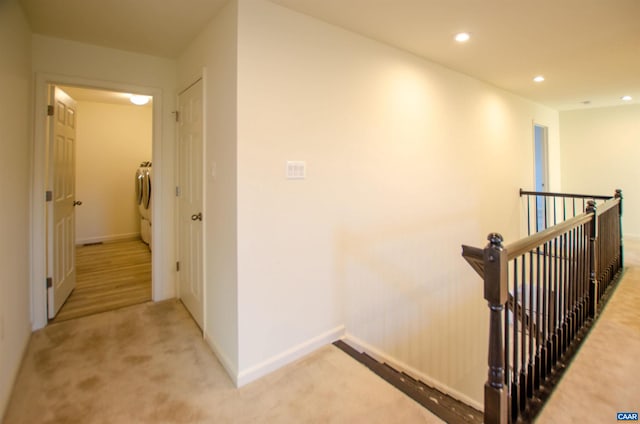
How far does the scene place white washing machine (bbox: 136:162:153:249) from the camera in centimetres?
523

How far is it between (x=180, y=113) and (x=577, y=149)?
6.96 metres

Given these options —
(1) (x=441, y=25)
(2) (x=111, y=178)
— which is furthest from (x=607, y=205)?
(2) (x=111, y=178)

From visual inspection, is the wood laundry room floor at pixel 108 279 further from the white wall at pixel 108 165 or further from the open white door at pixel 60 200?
the white wall at pixel 108 165

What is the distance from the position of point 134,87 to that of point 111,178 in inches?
146

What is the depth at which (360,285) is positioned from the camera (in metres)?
2.72

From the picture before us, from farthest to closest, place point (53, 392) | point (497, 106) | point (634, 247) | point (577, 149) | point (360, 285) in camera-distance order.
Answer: point (577, 149), point (634, 247), point (497, 106), point (360, 285), point (53, 392)

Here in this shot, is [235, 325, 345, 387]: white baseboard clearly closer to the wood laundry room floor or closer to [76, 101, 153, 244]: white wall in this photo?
the wood laundry room floor

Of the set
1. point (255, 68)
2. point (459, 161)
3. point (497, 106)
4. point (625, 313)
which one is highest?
point (497, 106)

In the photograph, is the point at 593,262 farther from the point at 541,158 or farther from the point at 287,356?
the point at 541,158

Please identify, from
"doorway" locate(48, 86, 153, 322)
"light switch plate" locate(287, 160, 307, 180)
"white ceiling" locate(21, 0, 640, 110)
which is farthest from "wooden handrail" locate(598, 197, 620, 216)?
Answer: "doorway" locate(48, 86, 153, 322)

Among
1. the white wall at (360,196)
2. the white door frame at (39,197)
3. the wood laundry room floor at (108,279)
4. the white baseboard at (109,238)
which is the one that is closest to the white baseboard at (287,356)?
the white wall at (360,196)

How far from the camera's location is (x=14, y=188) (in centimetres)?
210

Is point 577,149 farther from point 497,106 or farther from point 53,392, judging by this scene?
point 53,392

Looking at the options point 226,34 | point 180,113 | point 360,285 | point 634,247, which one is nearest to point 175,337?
point 360,285
